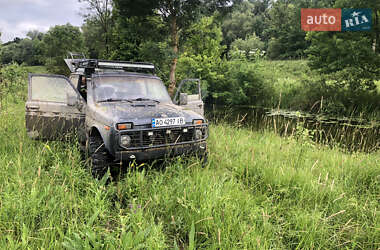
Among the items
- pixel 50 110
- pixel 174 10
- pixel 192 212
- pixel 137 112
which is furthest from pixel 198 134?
pixel 174 10

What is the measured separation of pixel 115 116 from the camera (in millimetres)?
3705

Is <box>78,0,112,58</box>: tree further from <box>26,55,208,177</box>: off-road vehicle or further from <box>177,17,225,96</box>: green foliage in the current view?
<box>26,55,208,177</box>: off-road vehicle

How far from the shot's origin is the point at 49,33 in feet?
165

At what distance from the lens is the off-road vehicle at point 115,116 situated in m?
3.68

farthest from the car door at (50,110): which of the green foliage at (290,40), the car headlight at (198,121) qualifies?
the green foliage at (290,40)

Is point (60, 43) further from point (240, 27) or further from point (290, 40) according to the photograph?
point (290, 40)

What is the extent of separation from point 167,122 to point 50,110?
280 centimetres

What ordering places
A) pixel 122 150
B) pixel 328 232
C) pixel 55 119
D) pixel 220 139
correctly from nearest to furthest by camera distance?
pixel 328 232 → pixel 122 150 → pixel 55 119 → pixel 220 139

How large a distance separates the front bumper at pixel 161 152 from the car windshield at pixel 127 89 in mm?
1323

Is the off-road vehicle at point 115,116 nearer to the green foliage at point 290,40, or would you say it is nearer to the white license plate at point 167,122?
the white license plate at point 167,122

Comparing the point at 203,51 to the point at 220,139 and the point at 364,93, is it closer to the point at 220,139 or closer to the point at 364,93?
the point at 364,93

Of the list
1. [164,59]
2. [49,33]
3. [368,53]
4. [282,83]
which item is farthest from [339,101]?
[49,33]

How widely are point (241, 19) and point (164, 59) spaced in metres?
59.6

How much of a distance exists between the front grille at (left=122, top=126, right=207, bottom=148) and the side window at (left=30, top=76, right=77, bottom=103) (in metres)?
2.36
